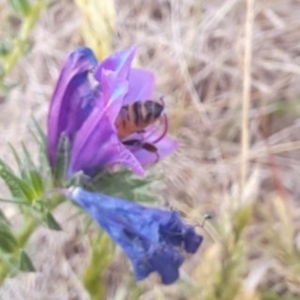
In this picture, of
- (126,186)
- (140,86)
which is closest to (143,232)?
(126,186)

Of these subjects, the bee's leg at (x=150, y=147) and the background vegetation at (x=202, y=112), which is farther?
the background vegetation at (x=202, y=112)

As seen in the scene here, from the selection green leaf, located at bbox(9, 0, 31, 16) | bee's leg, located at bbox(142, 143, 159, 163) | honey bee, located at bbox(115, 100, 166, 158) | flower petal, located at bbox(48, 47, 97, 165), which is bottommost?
bee's leg, located at bbox(142, 143, 159, 163)

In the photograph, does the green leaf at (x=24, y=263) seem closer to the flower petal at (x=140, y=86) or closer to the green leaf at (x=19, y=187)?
the green leaf at (x=19, y=187)

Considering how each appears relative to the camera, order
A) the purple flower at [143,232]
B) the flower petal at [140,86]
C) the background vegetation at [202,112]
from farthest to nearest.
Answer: the background vegetation at [202,112] → the flower petal at [140,86] → the purple flower at [143,232]

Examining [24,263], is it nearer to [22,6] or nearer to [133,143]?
[133,143]

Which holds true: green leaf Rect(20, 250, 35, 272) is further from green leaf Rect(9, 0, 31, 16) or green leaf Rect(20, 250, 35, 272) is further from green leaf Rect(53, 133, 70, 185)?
green leaf Rect(9, 0, 31, 16)

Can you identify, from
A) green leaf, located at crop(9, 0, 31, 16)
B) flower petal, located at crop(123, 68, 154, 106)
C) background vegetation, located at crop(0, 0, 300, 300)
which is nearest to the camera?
flower petal, located at crop(123, 68, 154, 106)

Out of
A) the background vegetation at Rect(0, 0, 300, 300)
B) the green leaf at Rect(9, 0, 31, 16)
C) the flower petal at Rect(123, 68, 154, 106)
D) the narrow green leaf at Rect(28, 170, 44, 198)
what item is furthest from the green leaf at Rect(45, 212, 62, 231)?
the background vegetation at Rect(0, 0, 300, 300)

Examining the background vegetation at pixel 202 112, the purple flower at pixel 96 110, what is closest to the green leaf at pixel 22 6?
the purple flower at pixel 96 110
